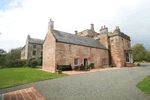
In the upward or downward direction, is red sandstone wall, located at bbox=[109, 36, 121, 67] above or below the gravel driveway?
above

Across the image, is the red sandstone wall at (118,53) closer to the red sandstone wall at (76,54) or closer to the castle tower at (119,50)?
the castle tower at (119,50)

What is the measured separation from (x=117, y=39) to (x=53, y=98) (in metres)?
24.1

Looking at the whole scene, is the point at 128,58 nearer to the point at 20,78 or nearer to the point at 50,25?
the point at 50,25

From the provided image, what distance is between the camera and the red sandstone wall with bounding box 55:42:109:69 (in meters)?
14.5

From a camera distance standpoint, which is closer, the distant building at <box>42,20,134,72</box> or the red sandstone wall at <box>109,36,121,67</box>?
the distant building at <box>42,20,134,72</box>

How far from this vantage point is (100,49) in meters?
22.8

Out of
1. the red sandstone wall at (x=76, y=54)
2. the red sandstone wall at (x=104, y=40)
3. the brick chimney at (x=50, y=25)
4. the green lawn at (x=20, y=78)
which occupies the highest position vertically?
the brick chimney at (x=50, y=25)

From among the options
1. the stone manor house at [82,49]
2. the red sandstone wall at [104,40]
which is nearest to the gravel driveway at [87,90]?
the stone manor house at [82,49]

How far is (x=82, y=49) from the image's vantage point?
18297 millimetres

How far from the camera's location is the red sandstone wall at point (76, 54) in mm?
14534

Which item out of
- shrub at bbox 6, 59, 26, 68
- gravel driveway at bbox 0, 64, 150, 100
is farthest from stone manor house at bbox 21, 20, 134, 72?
shrub at bbox 6, 59, 26, 68

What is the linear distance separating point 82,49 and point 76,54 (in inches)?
85.2

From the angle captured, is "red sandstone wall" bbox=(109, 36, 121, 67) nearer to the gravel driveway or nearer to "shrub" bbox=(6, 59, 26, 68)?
the gravel driveway

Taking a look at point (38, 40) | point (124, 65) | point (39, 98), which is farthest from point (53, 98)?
point (38, 40)
